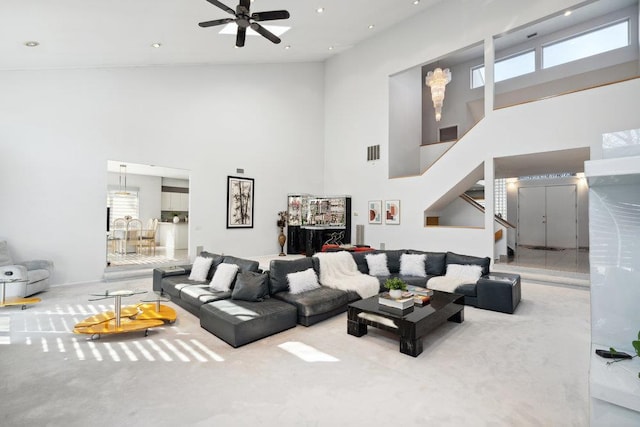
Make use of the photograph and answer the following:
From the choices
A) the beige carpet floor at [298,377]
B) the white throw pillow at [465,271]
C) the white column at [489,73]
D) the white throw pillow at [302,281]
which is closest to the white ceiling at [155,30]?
the white column at [489,73]

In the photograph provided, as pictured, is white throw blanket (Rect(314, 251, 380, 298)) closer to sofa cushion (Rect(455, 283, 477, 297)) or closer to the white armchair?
sofa cushion (Rect(455, 283, 477, 297))

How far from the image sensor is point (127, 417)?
2.20m

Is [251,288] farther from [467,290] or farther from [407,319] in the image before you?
[467,290]

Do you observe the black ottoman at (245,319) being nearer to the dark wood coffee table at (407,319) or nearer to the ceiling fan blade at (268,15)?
the dark wood coffee table at (407,319)

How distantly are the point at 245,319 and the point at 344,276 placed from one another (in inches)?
86.2

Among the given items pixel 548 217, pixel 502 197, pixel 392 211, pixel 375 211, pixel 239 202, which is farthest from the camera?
pixel 502 197

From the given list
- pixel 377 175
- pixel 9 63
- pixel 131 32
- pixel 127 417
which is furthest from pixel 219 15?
pixel 127 417

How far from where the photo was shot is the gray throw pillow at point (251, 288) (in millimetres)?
4054

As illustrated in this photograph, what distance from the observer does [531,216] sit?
11.5 m

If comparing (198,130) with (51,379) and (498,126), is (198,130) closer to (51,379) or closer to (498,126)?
(51,379)

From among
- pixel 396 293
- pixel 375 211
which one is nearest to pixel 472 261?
pixel 396 293

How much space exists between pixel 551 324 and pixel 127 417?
4892 mm

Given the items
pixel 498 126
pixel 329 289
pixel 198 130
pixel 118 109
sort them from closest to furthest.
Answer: pixel 329 289 → pixel 118 109 → pixel 498 126 → pixel 198 130

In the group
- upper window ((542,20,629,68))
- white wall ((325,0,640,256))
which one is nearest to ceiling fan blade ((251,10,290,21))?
white wall ((325,0,640,256))
